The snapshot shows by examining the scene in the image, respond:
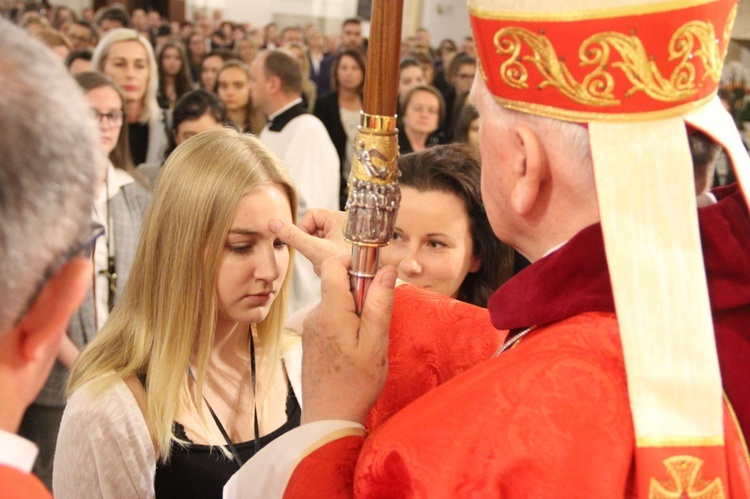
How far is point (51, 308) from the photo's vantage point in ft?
3.08

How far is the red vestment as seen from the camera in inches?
47.9

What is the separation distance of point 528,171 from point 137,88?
4.39 meters

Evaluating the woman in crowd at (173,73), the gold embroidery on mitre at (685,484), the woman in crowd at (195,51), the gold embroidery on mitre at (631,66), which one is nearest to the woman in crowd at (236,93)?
the woman in crowd at (173,73)

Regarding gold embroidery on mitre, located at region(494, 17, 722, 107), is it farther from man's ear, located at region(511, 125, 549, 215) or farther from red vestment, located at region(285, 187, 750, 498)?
red vestment, located at region(285, 187, 750, 498)

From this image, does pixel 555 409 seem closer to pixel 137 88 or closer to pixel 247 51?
pixel 137 88

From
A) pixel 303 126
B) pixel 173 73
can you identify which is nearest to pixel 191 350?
pixel 303 126

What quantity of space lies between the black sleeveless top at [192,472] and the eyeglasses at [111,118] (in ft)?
7.43

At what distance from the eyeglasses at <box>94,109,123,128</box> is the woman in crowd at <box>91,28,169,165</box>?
3.93ft

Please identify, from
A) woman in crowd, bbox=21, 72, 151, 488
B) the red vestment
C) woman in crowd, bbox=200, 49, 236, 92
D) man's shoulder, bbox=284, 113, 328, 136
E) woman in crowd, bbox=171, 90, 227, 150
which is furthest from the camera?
woman in crowd, bbox=200, 49, 236, 92

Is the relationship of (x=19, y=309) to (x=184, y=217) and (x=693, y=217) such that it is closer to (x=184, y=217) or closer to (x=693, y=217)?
(x=693, y=217)

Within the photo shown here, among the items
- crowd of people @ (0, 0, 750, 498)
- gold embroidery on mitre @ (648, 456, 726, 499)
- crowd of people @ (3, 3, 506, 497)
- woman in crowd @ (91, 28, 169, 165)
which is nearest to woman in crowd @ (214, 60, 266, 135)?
crowd of people @ (3, 3, 506, 497)

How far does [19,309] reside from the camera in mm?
896

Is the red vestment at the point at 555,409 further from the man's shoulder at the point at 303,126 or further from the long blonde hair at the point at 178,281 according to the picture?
the man's shoulder at the point at 303,126

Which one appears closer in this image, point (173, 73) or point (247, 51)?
point (173, 73)
